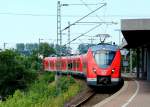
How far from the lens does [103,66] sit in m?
35.6

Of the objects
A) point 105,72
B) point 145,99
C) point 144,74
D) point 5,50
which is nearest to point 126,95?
point 145,99

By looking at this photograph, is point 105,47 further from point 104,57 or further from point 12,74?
point 12,74

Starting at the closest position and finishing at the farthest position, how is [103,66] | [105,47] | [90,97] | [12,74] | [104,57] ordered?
[90,97] → [103,66] → [104,57] → [105,47] → [12,74]

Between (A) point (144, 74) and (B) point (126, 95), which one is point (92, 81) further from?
(A) point (144, 74)

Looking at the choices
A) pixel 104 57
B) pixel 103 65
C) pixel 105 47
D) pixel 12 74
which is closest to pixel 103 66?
pixel 103 65

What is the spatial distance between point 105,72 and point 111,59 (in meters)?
1.07

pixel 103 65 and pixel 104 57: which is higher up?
pixel 104 57

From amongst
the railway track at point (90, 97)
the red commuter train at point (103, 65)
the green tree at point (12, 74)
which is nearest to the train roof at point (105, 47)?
the red commuter train at point (103, 65)

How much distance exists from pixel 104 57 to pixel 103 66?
0.74 m

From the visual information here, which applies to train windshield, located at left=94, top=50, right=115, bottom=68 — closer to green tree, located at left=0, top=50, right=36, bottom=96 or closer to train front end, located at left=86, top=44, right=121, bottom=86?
train front end, located at left=86, top=44, right=121, bottom=86

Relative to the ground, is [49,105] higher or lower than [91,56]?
lower

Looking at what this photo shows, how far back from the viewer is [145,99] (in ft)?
90.8

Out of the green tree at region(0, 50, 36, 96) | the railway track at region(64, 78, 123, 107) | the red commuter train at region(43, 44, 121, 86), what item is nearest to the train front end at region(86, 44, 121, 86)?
the red commuter train at region(43, 44, 121, 86)

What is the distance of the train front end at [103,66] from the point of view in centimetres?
3547
